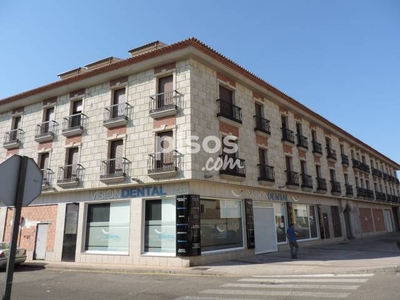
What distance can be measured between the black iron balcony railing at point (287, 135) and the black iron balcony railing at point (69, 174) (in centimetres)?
1331

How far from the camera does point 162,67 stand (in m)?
15.9

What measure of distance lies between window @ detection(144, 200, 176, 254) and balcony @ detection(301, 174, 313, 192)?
11.3 metres

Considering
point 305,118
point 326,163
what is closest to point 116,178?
point 305,118

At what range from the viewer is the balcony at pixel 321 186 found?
2355cm

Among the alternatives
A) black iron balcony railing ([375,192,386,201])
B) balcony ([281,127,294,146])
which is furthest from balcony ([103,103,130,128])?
black iron balcony railing ([375,192,386,201])

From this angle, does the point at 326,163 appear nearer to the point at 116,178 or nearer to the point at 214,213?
the point at 214,213

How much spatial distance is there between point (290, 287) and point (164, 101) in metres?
10.4

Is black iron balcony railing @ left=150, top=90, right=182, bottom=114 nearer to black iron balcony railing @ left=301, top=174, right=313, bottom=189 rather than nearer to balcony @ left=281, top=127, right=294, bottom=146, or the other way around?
balcony @ left=281, top=127, right=294, bottom=146

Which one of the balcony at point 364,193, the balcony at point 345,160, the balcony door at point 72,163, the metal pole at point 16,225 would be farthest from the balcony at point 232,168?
the balcony at point 364,193

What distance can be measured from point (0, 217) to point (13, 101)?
7.70 metres

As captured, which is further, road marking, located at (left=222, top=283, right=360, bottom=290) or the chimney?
the chimney

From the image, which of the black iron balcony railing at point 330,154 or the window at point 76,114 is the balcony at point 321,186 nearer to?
the black iron balcony railing at point 330,154

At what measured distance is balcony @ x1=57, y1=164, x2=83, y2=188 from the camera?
55.4 feet

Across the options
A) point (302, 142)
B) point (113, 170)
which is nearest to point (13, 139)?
point (113, 170)
